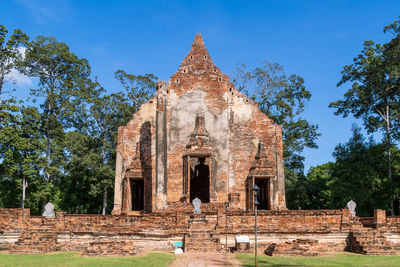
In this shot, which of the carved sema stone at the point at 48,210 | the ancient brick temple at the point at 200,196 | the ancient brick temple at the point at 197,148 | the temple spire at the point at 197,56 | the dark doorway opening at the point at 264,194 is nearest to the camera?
the ancient brick temple at the point at 200,196

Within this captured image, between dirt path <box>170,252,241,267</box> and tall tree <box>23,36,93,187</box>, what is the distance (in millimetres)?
20289

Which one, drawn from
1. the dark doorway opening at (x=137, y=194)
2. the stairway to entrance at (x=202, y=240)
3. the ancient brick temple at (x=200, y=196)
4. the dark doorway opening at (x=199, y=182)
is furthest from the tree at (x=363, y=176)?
the stairway to entrance at (x=202, y=240)

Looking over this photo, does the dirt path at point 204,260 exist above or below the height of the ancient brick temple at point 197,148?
below

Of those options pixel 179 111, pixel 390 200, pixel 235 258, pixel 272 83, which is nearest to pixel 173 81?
pixel 179 111

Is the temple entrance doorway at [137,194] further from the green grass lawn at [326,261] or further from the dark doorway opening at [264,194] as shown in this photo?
the green grass lawn at [326,261]

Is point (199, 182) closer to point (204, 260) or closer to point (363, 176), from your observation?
point (204, 260)

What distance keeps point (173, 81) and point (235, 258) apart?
1195 centimetres

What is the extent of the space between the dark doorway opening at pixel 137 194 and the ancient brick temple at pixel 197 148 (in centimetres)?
6

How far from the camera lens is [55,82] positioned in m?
32.6

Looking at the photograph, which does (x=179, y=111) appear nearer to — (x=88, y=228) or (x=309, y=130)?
(x=88, y=228)

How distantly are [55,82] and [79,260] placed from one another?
22957 mm

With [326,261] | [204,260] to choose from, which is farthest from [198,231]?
[326,261]

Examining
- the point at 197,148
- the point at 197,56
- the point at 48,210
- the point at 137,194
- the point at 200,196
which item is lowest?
the point at 48,210

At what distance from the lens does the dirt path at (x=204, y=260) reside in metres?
12.0
